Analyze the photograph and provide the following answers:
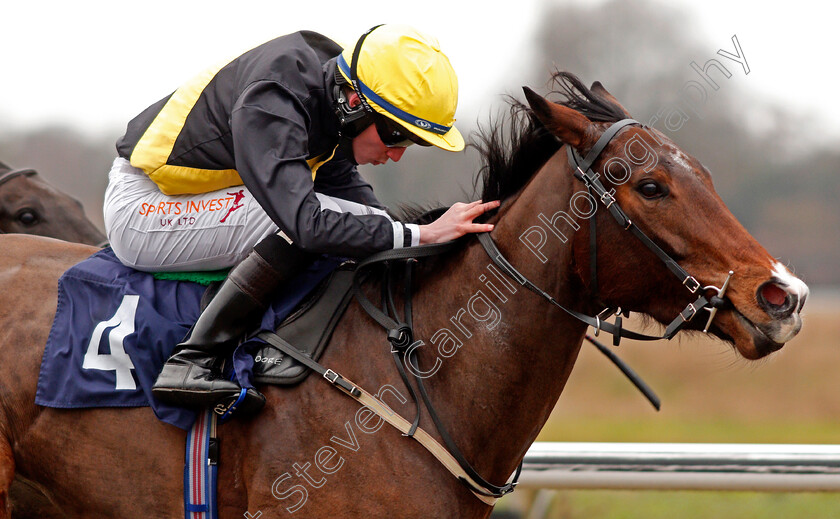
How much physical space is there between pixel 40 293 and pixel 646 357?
1225 centimetres

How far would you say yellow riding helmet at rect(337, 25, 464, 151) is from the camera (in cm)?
301

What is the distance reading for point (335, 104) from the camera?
124 inches

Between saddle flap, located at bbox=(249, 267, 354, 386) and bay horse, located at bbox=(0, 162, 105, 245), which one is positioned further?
bay horse, located at bbox=(0, 162, 105, 245)

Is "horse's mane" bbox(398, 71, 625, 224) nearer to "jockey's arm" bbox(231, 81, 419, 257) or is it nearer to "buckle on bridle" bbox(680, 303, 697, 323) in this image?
"jockey's arm" bbox(231, 81, 419, 257)

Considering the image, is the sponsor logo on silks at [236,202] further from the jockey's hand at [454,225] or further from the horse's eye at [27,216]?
the horse's eye at [27,216]

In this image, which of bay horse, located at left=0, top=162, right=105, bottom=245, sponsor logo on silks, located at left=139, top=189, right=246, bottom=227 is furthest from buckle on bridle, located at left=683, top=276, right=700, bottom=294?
bay horse, located at left=0, top=162, right=105, bottom=245

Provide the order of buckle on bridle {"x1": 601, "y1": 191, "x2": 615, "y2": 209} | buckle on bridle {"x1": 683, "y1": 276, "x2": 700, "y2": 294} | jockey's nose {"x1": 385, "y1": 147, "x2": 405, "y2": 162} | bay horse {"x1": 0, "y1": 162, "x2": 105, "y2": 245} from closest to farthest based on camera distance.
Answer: buckle on bridle {"x1": 683, "y1": 276, "x2": 700, "y2": 294}, buckle on bridle {"x1": 601, "y1": 191, "x2": 615, "y2": 209}, jockey's nose {"x1": 385, "y1": 147, "x2": 405, "y2": 162}, bay horse {"x1": 0, "y1": 162, "x2": 105, "y2": 245}

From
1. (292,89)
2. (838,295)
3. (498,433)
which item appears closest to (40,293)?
(292,89)

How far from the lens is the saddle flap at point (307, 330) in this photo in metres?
2.96

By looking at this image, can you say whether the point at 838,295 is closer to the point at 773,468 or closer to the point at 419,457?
the point at 773,468

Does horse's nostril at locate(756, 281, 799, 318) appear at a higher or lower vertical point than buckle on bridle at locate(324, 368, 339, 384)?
higher

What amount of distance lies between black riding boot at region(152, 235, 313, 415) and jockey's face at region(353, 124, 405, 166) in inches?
19.9

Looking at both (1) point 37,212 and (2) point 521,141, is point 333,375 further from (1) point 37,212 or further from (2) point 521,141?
(1) point 37,212

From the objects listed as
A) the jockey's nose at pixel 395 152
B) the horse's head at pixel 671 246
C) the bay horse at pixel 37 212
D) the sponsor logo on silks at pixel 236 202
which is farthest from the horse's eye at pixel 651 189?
the bay horse at pixel 37 212
